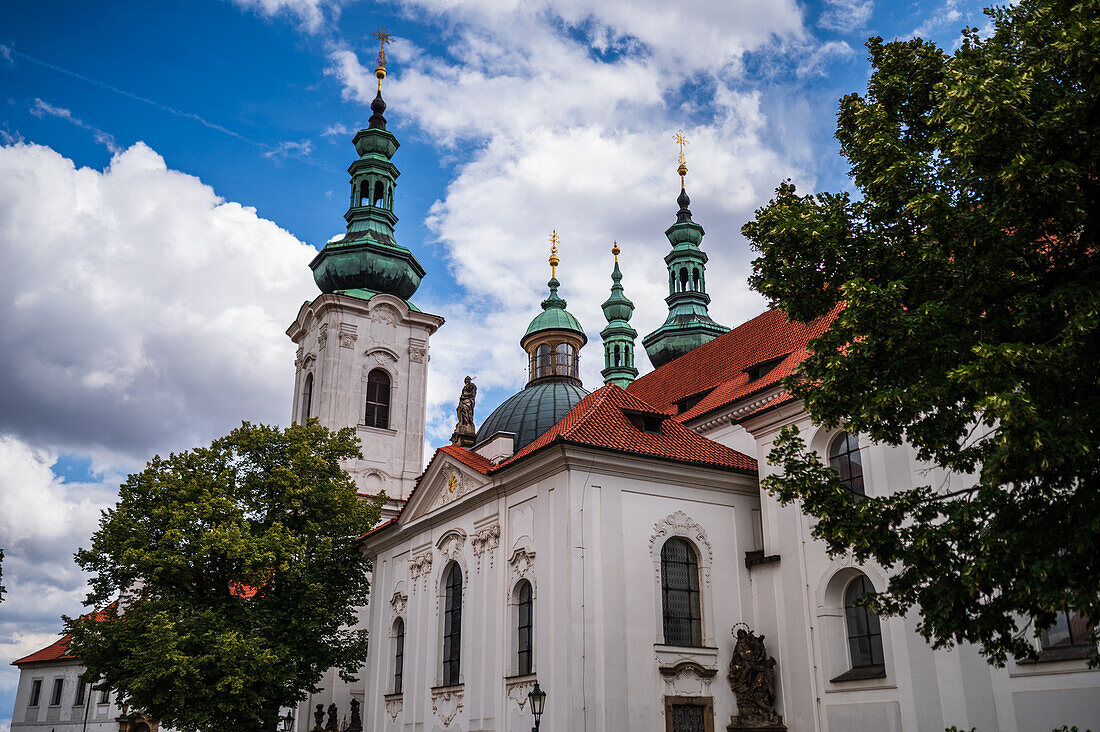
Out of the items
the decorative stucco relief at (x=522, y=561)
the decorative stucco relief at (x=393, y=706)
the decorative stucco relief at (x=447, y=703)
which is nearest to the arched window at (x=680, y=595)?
the decorative stucco relief at (x=522, y=561)

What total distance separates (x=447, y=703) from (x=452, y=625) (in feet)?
5.94

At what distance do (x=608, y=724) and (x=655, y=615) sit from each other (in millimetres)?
2371

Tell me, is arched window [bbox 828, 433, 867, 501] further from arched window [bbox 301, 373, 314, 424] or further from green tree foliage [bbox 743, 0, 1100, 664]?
arched window [bbox 301, 373, 314, 424]

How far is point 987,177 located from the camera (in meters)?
9.66

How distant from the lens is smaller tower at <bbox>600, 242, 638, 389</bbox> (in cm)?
5281

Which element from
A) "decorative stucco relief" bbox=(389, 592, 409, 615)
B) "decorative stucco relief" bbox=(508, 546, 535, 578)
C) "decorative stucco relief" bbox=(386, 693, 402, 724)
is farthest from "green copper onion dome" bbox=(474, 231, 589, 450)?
"decorative stucco relief" bbox=(508, 546, 535, 578)

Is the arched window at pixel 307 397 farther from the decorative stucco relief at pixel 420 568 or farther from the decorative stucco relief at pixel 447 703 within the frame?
the decorative stucco relief at pixel 447 703

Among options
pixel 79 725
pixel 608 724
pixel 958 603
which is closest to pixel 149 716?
pixel 608 724

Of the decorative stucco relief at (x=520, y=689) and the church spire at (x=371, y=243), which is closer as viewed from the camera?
the decorative stucco relief at (x=520, y=689)

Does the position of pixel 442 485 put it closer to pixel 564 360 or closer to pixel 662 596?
pixel 662 596

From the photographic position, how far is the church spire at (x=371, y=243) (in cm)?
4169

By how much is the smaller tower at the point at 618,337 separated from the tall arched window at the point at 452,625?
97.2 ft

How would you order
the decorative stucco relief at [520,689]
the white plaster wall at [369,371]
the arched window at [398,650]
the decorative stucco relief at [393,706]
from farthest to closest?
1. the white plaster wall at [369,371]
2. the arched window at [398,650]
3. the decorative stucco relief at [393,706]
4. the decorative stucco relief at [520,689]

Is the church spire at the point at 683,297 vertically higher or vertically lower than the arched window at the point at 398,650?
higher
